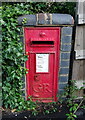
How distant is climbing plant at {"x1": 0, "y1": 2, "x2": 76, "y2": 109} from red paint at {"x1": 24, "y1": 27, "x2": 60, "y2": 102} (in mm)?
143

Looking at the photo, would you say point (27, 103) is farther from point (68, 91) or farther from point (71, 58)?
point (71, 58)

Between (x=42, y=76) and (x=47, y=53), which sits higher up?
(x=47, y=53)

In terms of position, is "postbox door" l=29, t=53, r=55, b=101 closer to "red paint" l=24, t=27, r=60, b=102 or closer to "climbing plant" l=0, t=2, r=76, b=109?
"red paint" l=24, t=27, r=60, b=102

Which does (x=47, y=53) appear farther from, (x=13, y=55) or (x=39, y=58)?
(x=13, y=55)

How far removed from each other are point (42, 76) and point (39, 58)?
348 millimetres

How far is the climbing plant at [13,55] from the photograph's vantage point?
2.27 m

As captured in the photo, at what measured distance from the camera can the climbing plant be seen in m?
2.27

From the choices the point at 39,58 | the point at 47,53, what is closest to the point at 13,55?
the point at 39,58

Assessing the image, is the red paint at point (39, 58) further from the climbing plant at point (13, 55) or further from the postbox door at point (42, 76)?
the climbing plant at point (13, 55)

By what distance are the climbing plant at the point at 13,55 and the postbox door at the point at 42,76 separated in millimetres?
176

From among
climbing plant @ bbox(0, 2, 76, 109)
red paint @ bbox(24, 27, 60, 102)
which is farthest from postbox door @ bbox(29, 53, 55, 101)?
climbing plant @ bbox(0, 2, 76, 109)

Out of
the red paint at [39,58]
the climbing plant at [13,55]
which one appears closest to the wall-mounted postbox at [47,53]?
the red paint at [39,58]

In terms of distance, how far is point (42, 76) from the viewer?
261 cm

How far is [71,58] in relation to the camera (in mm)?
2744
